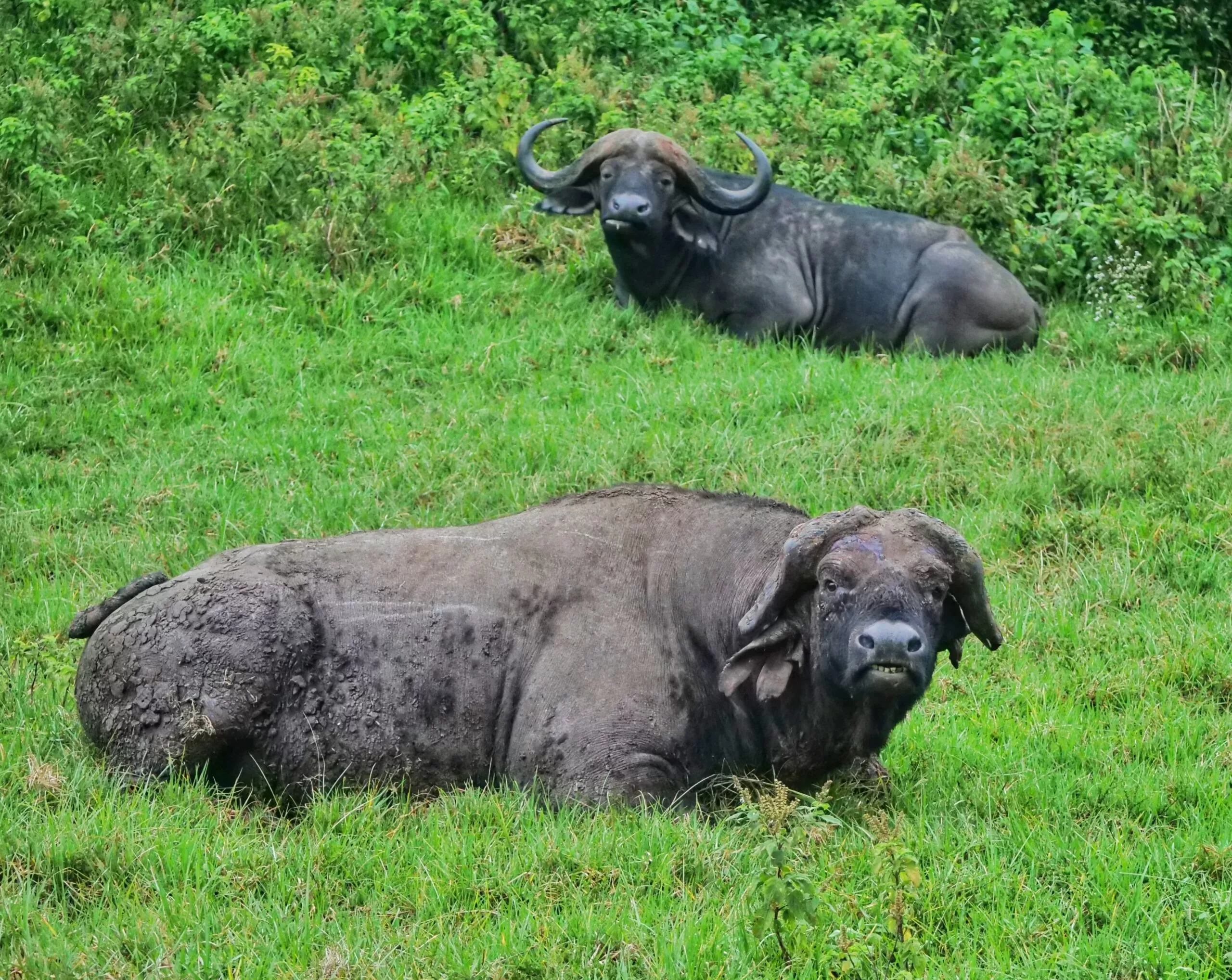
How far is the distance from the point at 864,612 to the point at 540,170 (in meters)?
8.10

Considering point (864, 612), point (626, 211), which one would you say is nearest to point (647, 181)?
point (626, 211)

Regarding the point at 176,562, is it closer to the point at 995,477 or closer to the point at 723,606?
the point at 723,606

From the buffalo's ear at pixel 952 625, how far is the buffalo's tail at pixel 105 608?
325 cm

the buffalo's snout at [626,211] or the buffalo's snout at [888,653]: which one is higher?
the buffalo's snout at [626,211]

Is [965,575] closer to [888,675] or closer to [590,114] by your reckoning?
[888,675]

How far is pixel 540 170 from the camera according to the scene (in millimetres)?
13508

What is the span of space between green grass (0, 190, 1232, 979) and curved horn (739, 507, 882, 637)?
826 mm

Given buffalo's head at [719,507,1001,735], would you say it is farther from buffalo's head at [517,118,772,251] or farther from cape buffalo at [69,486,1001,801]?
buffalo's head at [517,118,772,251]

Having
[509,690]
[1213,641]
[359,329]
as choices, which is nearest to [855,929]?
[509,690]

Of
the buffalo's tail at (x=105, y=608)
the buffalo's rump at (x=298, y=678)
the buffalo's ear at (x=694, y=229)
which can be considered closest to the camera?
the buffalo's rump at (x=298, y=678)

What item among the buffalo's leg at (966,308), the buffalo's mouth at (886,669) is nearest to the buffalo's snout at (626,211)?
the buffalo's leg at (966,308)

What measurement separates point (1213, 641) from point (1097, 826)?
6.87ft

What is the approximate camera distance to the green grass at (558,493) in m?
5.45

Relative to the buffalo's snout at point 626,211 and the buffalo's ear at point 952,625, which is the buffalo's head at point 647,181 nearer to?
the buffalo's snout at point 626,211
